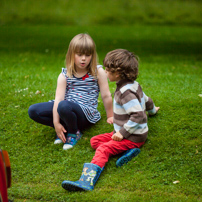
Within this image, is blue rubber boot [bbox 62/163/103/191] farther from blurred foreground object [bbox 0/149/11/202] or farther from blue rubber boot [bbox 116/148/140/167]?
blurred foreground object [bbox 0/149/11/202]

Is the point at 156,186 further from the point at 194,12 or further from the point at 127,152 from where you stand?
the point at 194,12

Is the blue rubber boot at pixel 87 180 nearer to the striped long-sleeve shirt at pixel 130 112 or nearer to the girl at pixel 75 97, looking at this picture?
the striped long-sleeve shirt at pixel 130 112

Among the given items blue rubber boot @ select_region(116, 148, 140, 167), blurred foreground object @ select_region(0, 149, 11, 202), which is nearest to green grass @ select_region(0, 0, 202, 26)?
blue rubber boot @ select_region(116, 148, 140, 167)

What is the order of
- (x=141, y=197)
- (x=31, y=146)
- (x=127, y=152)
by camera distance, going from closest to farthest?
(x=141, y=197) < (x=127, y=152) < (x=31, y=146)

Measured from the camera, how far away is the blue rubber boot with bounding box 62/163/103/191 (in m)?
2.97

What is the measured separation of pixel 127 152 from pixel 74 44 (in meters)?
1.37

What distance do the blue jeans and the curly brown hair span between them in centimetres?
67

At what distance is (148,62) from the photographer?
27.7ft

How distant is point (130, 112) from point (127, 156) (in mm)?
487

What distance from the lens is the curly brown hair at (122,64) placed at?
3312 millimetres

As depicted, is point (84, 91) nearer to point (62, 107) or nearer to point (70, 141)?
point (62, 107)

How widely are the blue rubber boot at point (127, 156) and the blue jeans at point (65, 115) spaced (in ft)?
2.42

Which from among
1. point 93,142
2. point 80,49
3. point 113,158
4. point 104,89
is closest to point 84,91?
point 104,89

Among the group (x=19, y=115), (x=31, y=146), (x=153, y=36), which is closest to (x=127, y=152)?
(x=31, y=146)
